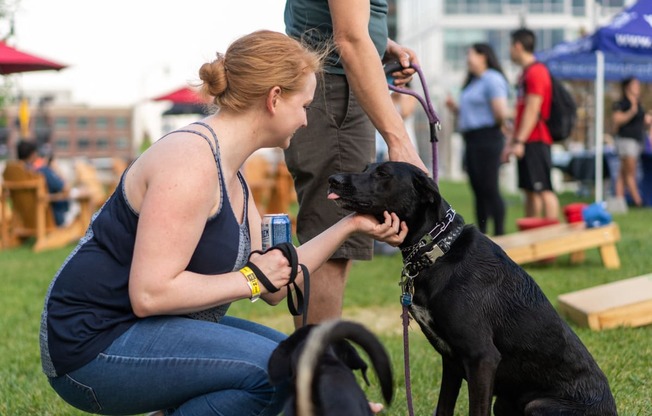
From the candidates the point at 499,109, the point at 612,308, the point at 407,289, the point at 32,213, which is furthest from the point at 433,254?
the point at 32,213

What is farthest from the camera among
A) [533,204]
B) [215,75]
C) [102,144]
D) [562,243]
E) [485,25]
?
[102,144]

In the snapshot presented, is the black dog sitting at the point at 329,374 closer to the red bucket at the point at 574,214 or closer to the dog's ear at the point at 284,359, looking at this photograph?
the dog's ear at the point at 284,359

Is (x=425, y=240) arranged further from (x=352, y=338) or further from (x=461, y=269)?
(x=352, y=338)

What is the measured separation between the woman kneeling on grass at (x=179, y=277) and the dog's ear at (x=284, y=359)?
9 centimetres

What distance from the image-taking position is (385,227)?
112 inches

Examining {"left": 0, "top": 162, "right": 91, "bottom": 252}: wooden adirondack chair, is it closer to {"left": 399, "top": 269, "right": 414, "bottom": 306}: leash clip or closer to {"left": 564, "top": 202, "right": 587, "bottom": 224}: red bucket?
{"left": 564, "top": 202, "right": 587, "bottom": 224}: red bucket

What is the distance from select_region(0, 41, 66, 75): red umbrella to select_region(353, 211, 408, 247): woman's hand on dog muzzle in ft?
19.9

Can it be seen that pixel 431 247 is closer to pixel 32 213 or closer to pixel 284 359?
pixel 284 359

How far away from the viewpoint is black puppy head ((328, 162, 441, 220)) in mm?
2865

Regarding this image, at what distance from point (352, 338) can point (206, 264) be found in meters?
0.66

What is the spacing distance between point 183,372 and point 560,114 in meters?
6.64

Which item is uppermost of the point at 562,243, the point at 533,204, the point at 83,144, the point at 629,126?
the point at 562,243

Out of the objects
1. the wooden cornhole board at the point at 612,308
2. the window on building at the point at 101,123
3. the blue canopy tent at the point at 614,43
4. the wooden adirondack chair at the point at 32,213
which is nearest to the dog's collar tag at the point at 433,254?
the wooden cornhole board at the point at 612,308

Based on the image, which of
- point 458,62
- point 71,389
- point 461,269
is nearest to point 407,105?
point 461,269
